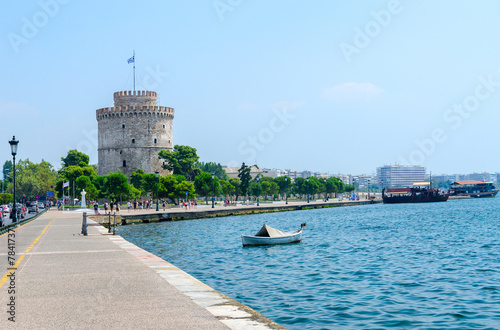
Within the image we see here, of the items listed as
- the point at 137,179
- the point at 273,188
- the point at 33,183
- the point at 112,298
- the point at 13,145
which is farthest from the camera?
the point at 273,188

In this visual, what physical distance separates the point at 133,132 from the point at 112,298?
9314 cm

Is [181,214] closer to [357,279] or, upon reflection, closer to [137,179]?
[137,179]

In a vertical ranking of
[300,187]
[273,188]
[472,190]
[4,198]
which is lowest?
[472,190]

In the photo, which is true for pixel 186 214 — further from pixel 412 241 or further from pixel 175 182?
pixel 412 241

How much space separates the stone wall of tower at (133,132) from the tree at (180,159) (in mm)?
1735

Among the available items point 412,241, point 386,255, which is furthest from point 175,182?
point 386,255

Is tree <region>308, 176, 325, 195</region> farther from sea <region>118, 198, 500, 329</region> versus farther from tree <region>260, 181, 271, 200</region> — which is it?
sea <region>118, 198, 500, 329</region>

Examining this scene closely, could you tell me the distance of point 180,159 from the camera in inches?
4230

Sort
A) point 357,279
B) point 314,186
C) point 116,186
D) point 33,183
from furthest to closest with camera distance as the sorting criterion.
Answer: point 314,186, point 33,183, point 116,186, point 357,279

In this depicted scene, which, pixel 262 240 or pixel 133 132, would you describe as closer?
pixel 262 240

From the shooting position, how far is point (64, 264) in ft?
46.9

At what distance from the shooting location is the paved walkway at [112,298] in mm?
7812

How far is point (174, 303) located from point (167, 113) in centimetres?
9525

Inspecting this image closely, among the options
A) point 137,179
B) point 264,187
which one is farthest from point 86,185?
point 264,187
